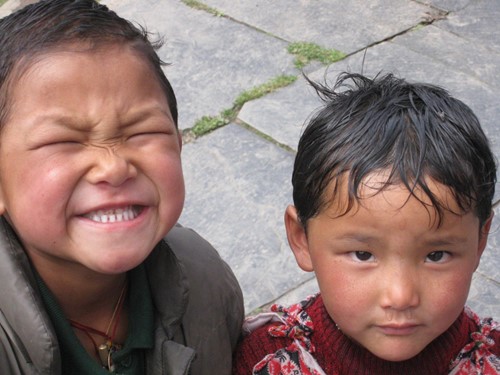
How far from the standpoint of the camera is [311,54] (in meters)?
4.26

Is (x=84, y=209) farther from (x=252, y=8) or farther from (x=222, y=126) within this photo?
A: (x=252, y=8)

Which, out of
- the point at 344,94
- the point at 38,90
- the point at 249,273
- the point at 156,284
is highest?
the point at 38,90

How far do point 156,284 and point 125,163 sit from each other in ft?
1.47

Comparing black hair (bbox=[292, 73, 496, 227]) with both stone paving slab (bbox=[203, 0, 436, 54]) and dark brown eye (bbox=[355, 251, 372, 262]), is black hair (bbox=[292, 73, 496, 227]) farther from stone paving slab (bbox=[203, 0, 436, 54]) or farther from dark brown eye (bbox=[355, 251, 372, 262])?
stone paving slab (bbox=[203, 0, 436, 54])

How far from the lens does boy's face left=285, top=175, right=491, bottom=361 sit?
1.78 metres

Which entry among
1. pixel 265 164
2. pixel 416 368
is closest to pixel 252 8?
pixel 265 164

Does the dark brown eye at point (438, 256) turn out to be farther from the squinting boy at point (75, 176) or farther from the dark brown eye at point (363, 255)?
the squinting boy at point (75, 176)

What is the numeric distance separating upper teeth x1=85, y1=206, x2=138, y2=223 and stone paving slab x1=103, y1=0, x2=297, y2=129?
213 centimetres

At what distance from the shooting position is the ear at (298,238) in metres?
2.06

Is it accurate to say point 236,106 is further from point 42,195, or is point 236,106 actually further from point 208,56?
point 42,195

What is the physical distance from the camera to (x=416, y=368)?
204 centimetres

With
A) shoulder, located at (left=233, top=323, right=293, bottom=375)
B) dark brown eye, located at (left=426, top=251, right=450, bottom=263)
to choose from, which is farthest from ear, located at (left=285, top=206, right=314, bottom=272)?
dark brown eye, located at (left=426, top=251, right=450, bottom=263)

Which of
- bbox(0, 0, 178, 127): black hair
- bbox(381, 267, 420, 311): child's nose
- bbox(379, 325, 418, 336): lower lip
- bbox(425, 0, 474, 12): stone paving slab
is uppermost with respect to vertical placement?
bbox(0, 0, 178, 127): black hair

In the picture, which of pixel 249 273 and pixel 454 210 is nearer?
pixel 454 210
